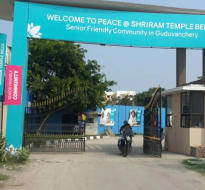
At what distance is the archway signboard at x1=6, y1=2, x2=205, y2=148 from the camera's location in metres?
11.2

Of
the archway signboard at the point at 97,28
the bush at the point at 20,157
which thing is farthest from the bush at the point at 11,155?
the archway signboard at the point at 97,28

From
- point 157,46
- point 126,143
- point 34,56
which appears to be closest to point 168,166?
point 126,143

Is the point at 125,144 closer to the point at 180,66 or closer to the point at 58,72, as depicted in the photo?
the point at 180,66

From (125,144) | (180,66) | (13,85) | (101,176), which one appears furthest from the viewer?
(180,66)

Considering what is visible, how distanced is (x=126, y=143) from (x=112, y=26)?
16.0 feet

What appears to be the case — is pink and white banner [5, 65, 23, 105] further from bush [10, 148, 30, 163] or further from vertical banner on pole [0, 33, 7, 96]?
bush [10, 148, 30, 163]

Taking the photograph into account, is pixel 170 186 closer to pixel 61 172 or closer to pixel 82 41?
pixel 61 172

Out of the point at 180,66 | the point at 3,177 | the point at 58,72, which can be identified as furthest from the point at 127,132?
the point at 58,72

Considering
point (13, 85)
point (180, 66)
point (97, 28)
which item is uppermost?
point (97, 28)

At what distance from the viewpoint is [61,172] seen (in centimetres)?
845

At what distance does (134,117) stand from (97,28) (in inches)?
869

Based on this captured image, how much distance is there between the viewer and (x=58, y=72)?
814 inches

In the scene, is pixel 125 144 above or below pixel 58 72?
below

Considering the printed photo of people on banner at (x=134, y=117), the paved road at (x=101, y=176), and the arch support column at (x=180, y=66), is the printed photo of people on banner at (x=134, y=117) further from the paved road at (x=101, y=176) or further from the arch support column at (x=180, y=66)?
the paved road at (x=101, y=176)
